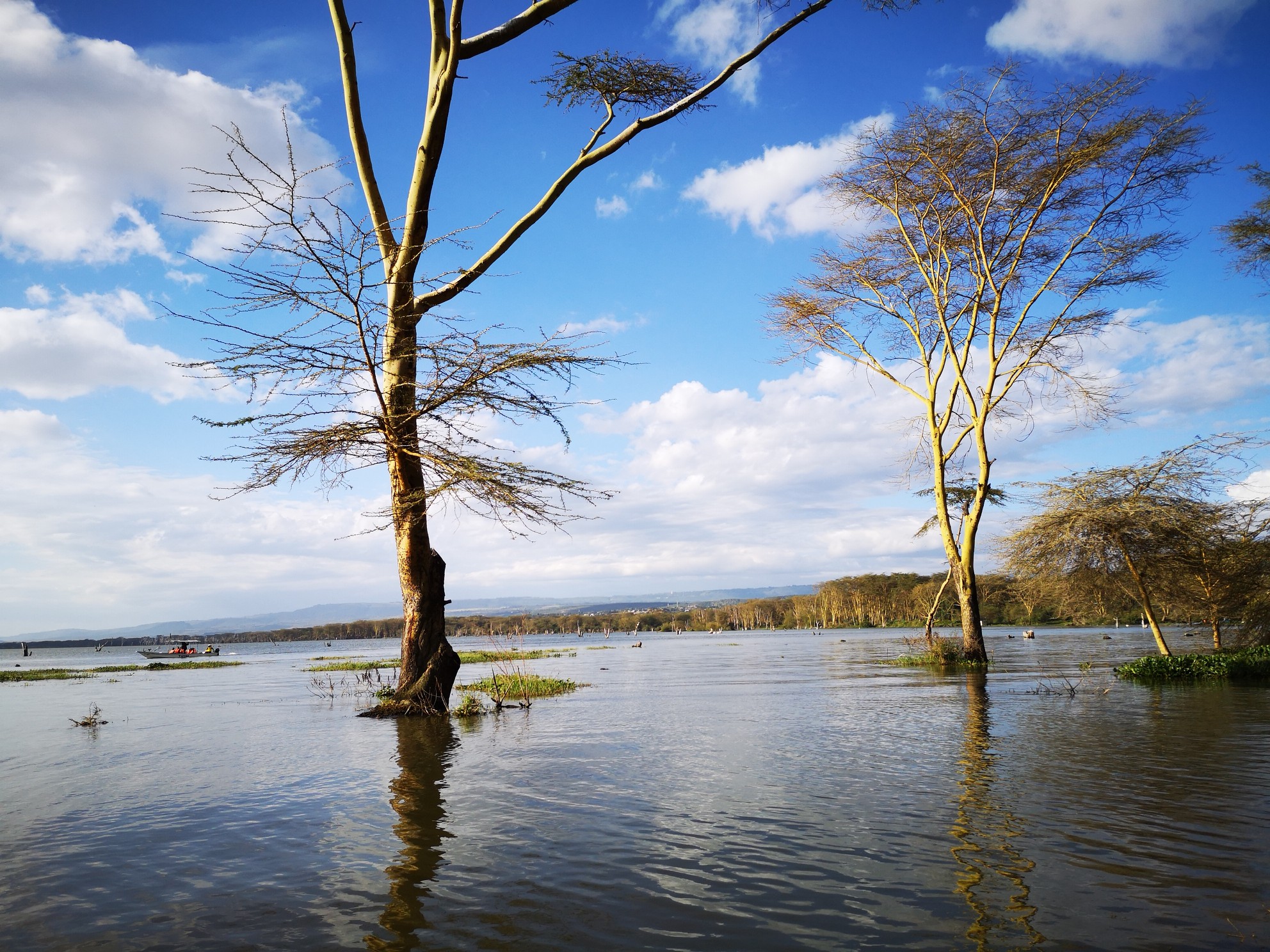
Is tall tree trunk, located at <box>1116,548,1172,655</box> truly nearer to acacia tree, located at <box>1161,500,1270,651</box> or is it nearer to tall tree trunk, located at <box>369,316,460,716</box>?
acacia tree, located at <box>1161,500,1270,651</box>

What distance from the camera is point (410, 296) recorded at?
41.5 ft

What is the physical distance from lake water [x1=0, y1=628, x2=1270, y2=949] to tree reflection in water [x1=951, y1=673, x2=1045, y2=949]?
0.03m

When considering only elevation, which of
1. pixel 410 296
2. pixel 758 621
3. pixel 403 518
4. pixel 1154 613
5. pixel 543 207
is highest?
pixel 543 207

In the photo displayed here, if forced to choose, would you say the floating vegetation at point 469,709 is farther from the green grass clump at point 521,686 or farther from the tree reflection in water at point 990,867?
the tree reflection in water at point 990,867

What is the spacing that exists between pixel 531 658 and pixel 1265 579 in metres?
35.1

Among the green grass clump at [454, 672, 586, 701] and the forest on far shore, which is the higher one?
the green grass clump at [454, 672, 586, 701]

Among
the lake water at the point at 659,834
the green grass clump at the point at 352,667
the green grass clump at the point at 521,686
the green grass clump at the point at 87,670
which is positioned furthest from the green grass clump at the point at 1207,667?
the green grass clump at the point at 87,670

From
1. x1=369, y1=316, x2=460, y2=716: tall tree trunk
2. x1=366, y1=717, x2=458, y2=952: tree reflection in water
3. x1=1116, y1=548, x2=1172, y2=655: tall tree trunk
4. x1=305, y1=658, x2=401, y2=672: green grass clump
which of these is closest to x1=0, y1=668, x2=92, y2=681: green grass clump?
x1=305, y1=658, x2=401, y2=672: green grass clump

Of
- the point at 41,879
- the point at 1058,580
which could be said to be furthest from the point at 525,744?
the point at 1058,580

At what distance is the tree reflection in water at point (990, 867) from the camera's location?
3.94 m

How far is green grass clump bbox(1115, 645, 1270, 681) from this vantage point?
56.3 feet

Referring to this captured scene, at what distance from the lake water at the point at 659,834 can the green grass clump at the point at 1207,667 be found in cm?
470

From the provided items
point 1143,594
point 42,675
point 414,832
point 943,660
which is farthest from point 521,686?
point 42,675

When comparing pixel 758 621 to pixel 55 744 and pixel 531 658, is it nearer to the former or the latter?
pixel 531 658
